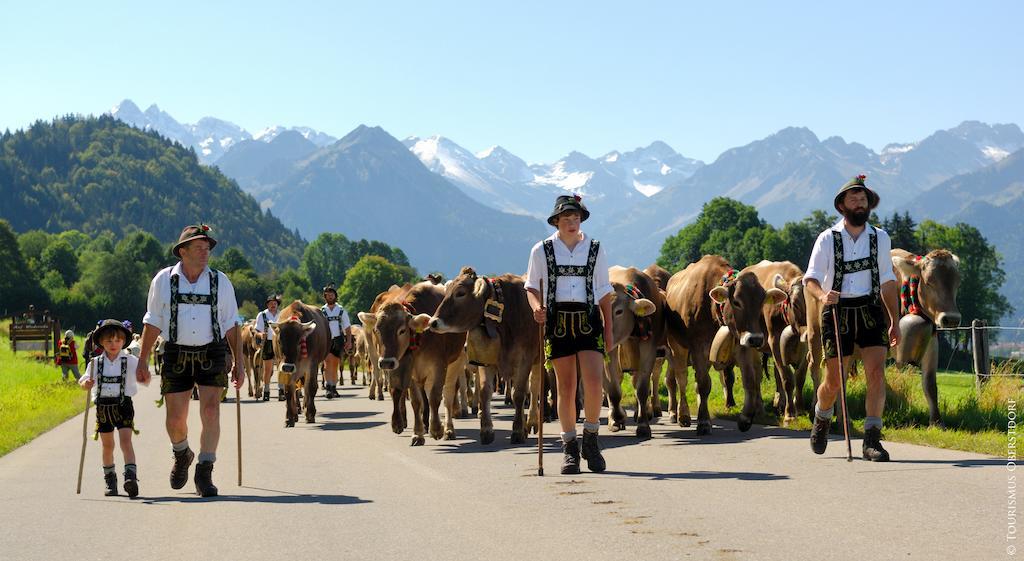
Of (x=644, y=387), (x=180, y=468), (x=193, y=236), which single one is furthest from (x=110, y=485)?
(x=644, y=387)

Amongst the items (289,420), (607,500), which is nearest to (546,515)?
(607,500)

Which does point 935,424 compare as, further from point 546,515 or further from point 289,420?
point 289,420

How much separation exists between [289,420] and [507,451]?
6512 mm

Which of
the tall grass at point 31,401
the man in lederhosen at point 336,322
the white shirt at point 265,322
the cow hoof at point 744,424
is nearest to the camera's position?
the cow hoof at point 744,424

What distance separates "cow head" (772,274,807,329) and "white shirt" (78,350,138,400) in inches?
309

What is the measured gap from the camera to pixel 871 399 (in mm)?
9922

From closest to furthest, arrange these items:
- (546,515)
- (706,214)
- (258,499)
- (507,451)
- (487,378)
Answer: (546,515), (258,499), (507,451), (487,378), (706,214)

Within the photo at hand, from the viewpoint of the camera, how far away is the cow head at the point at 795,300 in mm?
14211

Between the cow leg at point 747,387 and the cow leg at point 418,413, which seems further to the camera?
the cow leg at point 418,413

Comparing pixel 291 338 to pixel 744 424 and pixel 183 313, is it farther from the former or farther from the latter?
pixel 183 313

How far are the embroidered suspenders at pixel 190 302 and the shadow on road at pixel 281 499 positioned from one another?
1319 millimetres

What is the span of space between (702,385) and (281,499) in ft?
20.9

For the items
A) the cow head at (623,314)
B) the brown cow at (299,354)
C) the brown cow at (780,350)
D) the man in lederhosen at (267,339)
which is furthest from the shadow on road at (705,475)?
the man in lederhosen at (267,339)

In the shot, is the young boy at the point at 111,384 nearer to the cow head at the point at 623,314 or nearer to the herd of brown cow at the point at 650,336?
the herd of brown cow at the point at 650,336
